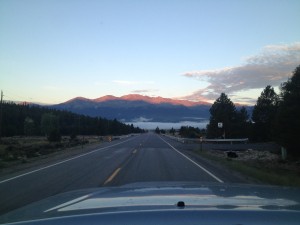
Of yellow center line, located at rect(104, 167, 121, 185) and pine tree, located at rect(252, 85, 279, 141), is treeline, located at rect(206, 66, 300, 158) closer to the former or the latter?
pine tree, located at rect(252, 85, 279, 141)

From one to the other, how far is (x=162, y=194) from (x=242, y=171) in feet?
51.9

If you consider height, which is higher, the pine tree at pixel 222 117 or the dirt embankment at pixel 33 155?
the pine tree at pixel 222 117

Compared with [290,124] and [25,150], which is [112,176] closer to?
[290,124]

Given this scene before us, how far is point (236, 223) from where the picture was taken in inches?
119

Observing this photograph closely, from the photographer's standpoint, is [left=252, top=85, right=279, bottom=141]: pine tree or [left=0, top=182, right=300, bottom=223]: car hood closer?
[left=0, top=182, right=300, bottom=223]: car hood

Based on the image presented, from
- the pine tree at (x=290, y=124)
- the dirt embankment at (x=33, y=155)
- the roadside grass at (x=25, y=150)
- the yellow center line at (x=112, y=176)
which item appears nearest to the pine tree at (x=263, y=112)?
the pine tree at (x=290, y=124)

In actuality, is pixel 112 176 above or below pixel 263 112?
below

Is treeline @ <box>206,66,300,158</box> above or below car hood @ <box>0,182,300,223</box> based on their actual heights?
above

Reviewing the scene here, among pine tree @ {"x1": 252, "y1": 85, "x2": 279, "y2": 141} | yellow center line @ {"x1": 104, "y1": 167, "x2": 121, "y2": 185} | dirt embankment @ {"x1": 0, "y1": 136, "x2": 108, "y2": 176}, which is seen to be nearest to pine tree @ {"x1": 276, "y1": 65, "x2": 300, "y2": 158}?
dirt embankment @ {"x1": 0, "y1": 136, "x2": 108, "y2": 176}

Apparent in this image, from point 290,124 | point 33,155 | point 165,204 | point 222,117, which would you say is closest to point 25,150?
point 33,155

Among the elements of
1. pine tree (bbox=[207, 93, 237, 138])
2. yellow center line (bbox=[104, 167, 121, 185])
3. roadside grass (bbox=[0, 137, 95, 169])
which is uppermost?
pine tree (bbox=[207, 93, 237, 138])

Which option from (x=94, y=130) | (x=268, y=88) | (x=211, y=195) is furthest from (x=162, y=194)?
(x=94, y=130)

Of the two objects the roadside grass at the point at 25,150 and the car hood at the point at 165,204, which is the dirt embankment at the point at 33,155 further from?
the car hood at the point at 165,204

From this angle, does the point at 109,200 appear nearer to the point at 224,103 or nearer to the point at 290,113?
the point at 290,113
